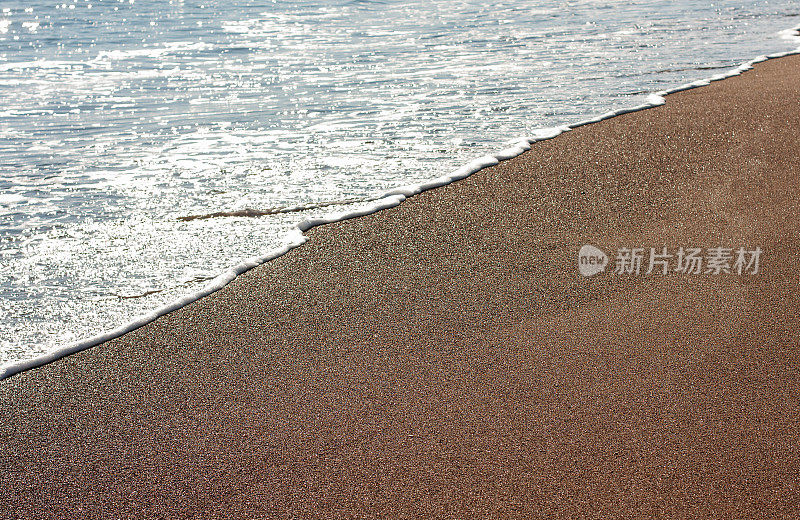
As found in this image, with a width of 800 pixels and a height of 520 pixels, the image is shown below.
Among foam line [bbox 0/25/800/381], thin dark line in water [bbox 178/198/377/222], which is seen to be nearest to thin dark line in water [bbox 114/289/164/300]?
foam line [bbox 0/25/800/381]

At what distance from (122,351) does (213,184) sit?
5.97ft

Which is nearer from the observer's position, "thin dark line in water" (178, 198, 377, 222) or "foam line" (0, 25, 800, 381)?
"foam line" (0, 25, 800, 381)

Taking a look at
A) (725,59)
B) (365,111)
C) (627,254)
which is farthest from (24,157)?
(725,59)

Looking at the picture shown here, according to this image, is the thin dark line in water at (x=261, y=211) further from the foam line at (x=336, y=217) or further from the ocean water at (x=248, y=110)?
the foam line at (x=336, y=217)

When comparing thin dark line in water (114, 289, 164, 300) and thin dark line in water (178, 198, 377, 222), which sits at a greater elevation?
thin dark line in water (178, 198, 377, 222)

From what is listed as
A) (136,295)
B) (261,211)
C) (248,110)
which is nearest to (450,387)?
(136,295)

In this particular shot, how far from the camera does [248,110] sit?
6.10m

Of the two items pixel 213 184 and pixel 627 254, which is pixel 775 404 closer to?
pixel 627 254

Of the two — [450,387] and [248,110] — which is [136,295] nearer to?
[450,387]

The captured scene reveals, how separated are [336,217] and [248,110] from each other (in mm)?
2517

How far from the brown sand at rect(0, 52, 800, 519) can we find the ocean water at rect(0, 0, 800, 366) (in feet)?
1.50

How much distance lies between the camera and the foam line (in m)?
2.86

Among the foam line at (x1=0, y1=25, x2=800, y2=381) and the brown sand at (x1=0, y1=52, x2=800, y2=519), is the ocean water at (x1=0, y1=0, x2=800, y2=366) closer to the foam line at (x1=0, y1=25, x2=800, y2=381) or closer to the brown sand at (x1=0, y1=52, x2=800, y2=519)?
the foam line at (x1=0, y1=25, x2=800, y2=381)

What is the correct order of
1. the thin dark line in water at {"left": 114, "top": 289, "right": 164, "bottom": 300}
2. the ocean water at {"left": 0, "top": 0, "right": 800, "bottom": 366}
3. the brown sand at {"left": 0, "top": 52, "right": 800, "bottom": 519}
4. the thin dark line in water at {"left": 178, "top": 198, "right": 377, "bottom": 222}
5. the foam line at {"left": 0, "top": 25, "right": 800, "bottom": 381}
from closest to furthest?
the brown sand at {"left": 0, "top": 52, "right": 800, "bottom": 519}, the foam line at {"left": 0, "top": 25, "right": 800, "bottom": 381}, the thin dark line in water at {"left": 114, "top": 289, "right": 164, "bottom": 300}, the ocean water at {"left": 0, "top": 0, "right": 800, "bottom": 366}, the thin dark line in water at {"left": 178, "top": 198, "right": 377, "bottom": 222}
